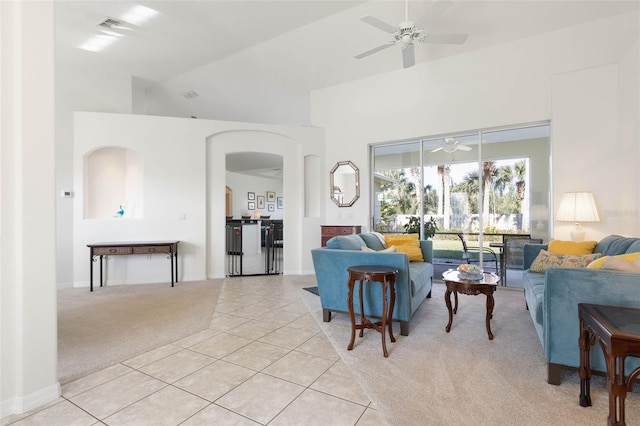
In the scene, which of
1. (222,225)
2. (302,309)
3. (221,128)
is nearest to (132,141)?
(221,128)

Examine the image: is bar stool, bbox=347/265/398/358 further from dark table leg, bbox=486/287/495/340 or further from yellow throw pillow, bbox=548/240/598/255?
yellow throw pillow, bbox=548/240/598/255

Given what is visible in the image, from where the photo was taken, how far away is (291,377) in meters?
2.18

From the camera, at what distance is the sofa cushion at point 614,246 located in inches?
116

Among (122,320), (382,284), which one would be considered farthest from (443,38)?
(122,320)

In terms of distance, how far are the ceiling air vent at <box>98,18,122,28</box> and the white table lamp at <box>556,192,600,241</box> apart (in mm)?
6657

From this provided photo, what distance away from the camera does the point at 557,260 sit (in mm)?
3369

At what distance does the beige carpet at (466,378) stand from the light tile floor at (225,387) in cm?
19

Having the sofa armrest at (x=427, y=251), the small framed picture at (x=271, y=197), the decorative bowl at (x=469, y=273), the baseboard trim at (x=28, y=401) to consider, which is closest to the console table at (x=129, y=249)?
the baseboard trim at (x=28, y=401)

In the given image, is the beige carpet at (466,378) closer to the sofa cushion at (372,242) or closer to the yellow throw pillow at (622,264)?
the yellow throw pillow at (622,264)

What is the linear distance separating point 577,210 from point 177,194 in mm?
6128

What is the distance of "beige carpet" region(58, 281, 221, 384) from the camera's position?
2551mm

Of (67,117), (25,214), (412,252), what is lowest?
(412,252)

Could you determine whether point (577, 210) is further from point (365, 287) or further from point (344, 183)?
point (344, 183)

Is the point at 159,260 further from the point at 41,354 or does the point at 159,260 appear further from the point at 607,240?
the point at 607,240
